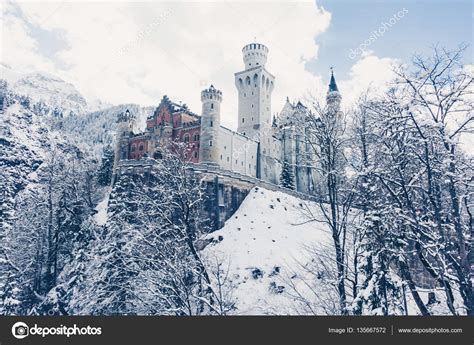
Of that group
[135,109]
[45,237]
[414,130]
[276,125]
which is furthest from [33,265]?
[135,109]

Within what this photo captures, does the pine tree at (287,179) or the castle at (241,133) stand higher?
the castle at (241,133)

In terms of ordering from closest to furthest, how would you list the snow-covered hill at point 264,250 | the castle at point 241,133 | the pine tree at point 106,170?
the snow-covered hill at point 264,250 → the castle at point 241,133 → the pine tree at point 106,170

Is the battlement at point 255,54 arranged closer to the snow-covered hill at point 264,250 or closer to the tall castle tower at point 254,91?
the tall castle tower at point 254,91

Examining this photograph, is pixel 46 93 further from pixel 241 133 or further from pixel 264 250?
pixel 264 250

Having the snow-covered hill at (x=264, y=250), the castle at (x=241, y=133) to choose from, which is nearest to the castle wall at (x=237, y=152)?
the castle at (x=241, y=133)

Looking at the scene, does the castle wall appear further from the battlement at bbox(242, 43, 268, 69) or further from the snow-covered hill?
the battlement at bbox(242, 43, 268, 69)

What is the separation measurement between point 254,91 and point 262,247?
107 feet

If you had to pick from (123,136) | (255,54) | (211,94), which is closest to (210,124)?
(211,94)

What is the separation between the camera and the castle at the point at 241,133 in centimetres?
4047

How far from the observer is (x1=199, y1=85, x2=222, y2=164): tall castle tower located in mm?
39531

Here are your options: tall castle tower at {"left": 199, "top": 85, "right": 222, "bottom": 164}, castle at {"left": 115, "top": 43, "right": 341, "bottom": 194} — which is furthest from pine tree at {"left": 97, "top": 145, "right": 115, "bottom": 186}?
tall castle tower at {"left": 199, "top": 85, "right": 222, "bottom": 164}

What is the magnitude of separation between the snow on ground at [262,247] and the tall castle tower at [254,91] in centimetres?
1806

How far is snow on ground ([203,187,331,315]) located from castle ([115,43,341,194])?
5889 millimetres

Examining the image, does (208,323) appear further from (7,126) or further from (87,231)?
(7,126)
